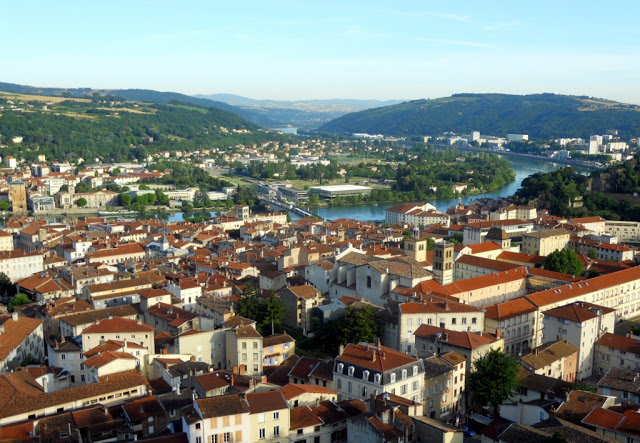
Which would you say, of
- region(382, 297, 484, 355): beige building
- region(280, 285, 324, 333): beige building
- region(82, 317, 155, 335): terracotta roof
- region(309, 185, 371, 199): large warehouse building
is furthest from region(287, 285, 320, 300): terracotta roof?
region(309, 185, 371, 199): large warehouse building

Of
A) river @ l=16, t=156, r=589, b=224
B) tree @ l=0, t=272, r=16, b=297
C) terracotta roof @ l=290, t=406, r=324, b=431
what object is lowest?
river @ l=16, t=156, r=589, b=224

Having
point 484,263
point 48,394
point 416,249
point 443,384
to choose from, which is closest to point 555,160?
point 484,263

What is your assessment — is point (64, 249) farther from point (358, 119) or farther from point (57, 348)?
point (358, 119)

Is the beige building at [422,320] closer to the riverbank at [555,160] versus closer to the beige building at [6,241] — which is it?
the beige building at [6,241]

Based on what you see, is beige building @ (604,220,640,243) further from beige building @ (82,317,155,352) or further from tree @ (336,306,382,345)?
beige building @ (82,317,155,352)

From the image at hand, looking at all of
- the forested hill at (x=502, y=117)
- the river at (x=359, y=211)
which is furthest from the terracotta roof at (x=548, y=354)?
the forested hill at (x=502, y=117)

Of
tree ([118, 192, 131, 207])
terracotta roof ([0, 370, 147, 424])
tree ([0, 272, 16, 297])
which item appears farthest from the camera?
tree ([118, 192, 131, 207])
